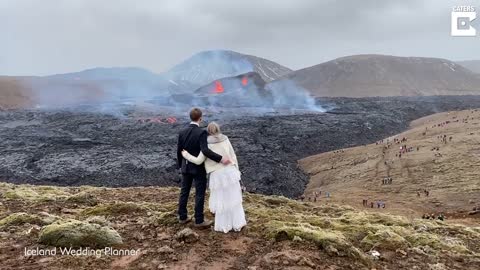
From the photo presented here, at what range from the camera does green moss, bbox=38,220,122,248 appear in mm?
8125

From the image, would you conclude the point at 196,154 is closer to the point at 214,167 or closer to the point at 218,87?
the point at 214,167

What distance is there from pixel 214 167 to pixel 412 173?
31873 millimetres

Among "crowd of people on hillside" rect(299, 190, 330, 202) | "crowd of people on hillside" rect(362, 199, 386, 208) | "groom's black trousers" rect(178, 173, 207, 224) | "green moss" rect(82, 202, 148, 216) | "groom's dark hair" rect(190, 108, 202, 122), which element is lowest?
"crowd of people on hillside" rect(299, 190, 330, 202)

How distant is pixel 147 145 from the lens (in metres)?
48.5

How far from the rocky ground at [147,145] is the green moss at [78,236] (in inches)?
1095

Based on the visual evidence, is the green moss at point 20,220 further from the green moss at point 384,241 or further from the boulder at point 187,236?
the green moss at point 384,241

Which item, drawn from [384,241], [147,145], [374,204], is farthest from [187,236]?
[147,145]

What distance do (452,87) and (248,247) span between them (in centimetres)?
17344

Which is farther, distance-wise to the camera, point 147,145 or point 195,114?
point 147,145

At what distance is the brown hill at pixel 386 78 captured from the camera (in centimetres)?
15438

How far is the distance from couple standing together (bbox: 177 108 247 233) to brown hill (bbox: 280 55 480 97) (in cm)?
14502

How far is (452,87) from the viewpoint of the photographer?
161875 millimetres

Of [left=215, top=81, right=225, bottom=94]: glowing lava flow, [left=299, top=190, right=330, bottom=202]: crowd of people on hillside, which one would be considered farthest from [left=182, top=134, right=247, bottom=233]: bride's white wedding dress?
[left=215, top=81, right=225, bottom=94]: glowing lava flow

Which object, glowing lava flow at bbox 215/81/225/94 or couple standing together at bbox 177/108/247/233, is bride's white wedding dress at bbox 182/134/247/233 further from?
glowing lava flow at bbox 215/81/225/94
